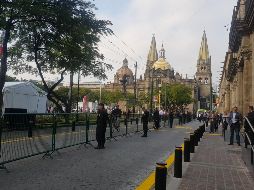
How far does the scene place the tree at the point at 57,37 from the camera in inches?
1000

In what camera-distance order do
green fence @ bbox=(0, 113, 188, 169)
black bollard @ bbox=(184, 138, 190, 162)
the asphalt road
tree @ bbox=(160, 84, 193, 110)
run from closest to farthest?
the asphalt road, green fence @ bbox=(0, 113, 188, 169), black bollard @ bbox=(184, 138, 190, 162), tree @ bbox=(160, 84, 193, 110)

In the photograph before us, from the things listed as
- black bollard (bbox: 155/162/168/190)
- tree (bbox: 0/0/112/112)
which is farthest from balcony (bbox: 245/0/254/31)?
black bollard (bbox: 155/162/168/190)

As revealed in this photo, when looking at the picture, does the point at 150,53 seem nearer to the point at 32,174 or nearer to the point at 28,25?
the point at 28,25

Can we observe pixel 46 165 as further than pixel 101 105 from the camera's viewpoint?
No

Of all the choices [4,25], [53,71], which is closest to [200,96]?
[53,71]

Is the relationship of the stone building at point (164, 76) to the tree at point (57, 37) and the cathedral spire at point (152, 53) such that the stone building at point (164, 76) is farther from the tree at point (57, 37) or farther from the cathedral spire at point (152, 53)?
the tree at point (57, 37)

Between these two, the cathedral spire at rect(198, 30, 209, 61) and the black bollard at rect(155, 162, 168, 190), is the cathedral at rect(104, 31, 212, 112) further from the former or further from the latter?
the black bollard at rect(155, 162, 168, 190)

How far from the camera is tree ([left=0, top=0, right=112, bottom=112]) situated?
2539 centimetres

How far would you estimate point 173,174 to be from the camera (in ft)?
32.5

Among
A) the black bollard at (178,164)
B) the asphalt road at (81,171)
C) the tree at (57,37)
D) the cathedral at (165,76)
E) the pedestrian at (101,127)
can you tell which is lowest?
the asphalt road at (81,171)

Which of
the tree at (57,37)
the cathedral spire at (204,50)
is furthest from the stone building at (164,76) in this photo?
the tree at (57,37)

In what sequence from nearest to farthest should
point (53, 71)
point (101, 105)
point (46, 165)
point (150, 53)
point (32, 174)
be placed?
point (32, 174) → point (46, 165) → point (101, 105) → point (53, 71) → point (150, 53)

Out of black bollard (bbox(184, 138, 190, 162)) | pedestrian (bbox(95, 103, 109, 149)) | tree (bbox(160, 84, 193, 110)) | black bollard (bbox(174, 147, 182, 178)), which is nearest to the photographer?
black bollard (bbox(174, 147, 182, 178))

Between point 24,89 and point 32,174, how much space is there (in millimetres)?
22936
